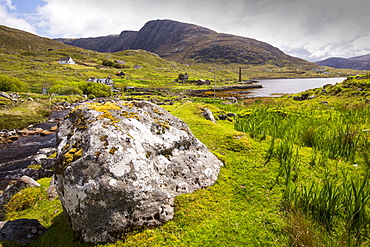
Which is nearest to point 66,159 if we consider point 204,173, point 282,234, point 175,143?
point 175,143

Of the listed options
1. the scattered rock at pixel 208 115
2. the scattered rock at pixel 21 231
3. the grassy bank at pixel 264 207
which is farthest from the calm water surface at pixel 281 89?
the scattered rock at pixel 21 231

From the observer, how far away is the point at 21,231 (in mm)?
5004

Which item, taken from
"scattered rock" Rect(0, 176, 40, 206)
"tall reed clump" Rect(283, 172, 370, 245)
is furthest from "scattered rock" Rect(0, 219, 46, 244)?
"tall reed clump" Rect(283, 172, 370, 245)

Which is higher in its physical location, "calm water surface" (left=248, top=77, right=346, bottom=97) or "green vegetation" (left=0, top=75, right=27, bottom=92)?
"green vegetation" (left=0, top=75, right=27, bottom=92)

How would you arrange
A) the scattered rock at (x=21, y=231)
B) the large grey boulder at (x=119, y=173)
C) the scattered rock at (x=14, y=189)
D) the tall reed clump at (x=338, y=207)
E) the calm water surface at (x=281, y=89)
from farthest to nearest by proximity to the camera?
the calm water surface at (x=281, y=89)
the scattered rock at (x=14, y=189)
the scattered rock at (x=21, y=231)
the large grey boulder at (x=119, y=173)
the tall reed clump at (x=338, y=207)

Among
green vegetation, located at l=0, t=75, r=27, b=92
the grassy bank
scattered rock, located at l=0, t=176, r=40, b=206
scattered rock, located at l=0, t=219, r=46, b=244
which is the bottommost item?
scattered rock, located at l=0, t=176, r=40, b=206

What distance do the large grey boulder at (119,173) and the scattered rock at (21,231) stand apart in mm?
1425

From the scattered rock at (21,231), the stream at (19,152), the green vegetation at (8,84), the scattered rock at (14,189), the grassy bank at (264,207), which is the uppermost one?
the green vegetation at (8,84)

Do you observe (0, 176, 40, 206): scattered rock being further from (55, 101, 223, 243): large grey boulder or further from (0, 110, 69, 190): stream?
(0, 110, 69, 190): stream

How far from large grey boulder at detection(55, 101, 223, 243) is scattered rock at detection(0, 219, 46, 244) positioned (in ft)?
4.68

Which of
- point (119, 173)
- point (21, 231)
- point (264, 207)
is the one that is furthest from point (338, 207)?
point (21, 231)

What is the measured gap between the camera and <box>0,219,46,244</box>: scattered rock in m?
4.86

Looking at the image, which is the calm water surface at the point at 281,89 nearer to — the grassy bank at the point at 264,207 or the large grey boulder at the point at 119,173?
the grassy bank at the point at 264,207

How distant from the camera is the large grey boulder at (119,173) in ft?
13.6
